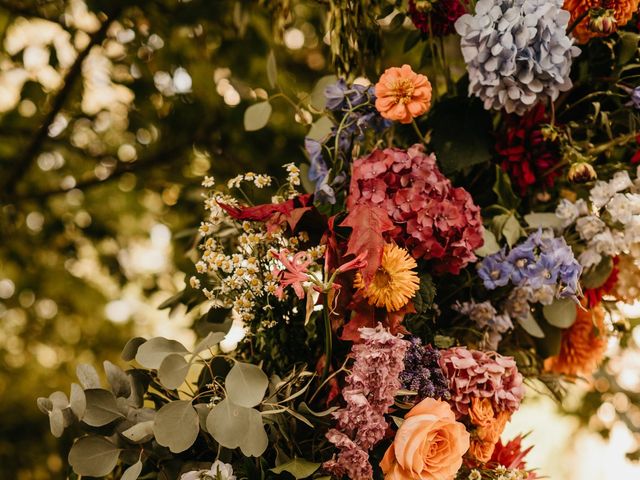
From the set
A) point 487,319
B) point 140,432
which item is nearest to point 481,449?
point 487,319

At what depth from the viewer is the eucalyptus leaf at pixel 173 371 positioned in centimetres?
65

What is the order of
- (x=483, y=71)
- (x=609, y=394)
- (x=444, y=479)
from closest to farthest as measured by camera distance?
1. (x=444, y=479)
2. (x=483, y=71)
3. (x=609, y=394)

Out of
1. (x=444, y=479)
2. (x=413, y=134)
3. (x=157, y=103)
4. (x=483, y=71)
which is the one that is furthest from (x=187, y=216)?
(x=444, y=479)

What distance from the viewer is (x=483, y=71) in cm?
77

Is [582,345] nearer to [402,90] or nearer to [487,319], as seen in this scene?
[487,319]

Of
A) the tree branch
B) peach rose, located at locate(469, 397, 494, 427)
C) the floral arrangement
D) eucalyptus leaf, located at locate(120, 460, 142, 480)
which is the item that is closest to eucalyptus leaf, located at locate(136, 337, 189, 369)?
the floral arrangement

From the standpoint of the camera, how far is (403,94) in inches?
29.7

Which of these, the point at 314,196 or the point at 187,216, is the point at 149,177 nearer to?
the point at 187,216

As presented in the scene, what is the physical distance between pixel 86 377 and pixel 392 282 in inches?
14.0

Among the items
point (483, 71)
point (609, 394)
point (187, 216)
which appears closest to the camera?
point (483, 71)

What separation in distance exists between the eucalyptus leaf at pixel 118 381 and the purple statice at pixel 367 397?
0.25 meters

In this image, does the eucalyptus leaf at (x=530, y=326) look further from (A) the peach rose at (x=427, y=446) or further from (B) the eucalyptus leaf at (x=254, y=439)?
(B) the eucalyptus leaf at (x=254, y=439)

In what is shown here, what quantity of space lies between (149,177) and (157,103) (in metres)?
0.19

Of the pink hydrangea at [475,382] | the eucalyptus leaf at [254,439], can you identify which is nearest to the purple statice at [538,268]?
the pink hydrangea at [475,382]
